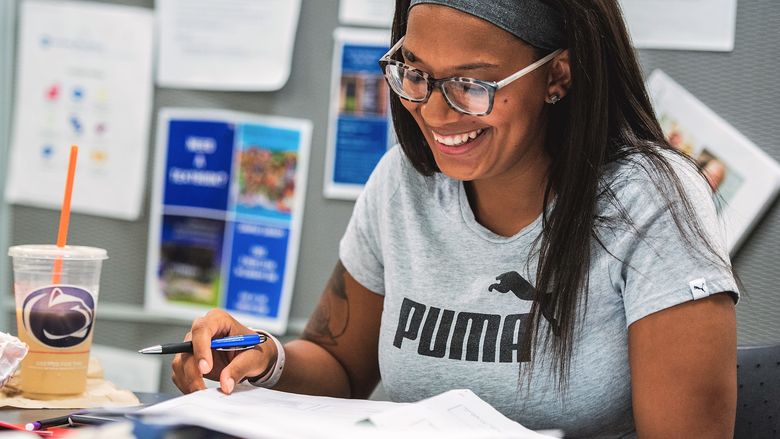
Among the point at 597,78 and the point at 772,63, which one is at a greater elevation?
the point at 772,63

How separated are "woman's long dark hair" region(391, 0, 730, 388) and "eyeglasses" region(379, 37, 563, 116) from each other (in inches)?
1.9

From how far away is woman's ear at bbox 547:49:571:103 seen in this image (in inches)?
39.8

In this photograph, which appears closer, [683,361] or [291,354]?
[683,361]

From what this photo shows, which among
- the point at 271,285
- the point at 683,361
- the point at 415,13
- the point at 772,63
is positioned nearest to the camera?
the point at 683,361

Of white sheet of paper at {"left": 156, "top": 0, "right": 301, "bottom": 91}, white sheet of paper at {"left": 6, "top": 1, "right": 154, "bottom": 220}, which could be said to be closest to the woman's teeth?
white sheet of paper at {"left": 156, "top": 0, "right": 301, "bottom": 91}

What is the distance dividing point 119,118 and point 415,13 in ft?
2.66

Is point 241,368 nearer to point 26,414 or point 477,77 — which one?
point 26,414

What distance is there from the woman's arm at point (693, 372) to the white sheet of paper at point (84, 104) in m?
1.04

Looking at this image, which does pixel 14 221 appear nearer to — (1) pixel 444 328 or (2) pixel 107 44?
(2) pixel 107 44

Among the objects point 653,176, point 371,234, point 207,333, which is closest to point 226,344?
point 207,333

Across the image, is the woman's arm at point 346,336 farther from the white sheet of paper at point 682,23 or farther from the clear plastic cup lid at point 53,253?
the white sheet of paper at point 682,23

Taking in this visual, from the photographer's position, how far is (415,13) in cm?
101

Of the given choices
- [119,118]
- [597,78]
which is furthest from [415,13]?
[119,118]

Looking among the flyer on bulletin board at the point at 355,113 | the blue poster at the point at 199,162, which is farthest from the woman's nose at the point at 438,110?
the blue poster at the point at 199,162
